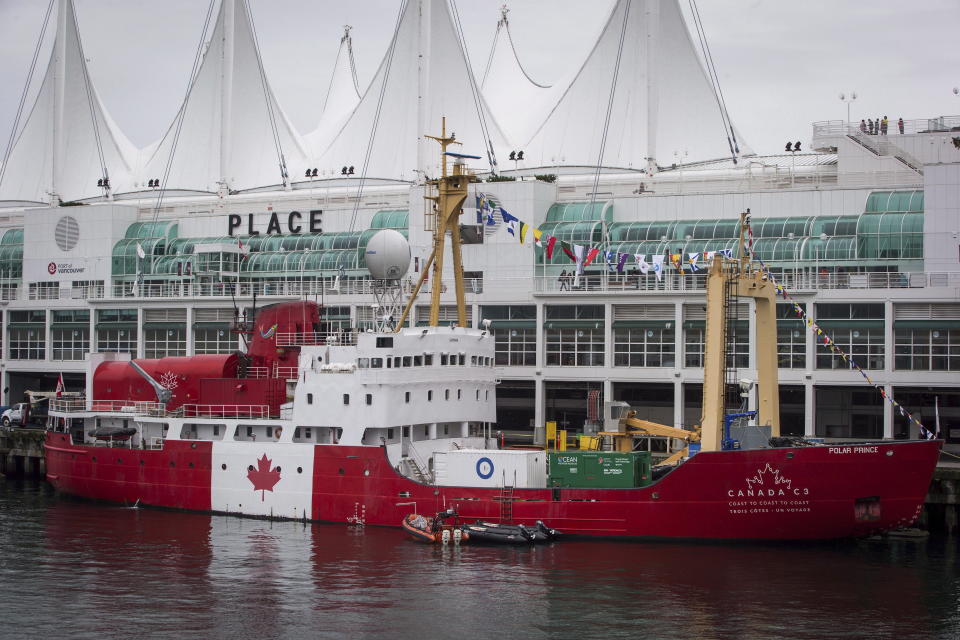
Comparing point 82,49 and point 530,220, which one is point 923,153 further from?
point 82,49

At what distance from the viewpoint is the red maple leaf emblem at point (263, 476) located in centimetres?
4347

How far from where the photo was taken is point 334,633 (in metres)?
29.1

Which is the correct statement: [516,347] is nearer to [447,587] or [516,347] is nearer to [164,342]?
[164,342]

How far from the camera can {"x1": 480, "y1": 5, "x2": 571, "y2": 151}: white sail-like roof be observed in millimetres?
83500

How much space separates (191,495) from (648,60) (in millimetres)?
33812

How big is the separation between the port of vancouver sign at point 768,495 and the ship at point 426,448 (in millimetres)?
41

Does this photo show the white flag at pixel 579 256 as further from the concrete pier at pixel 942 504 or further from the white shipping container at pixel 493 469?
the concrete pier at pixel 942 504

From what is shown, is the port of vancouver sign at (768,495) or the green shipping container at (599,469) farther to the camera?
the green shipping container at (599,469)

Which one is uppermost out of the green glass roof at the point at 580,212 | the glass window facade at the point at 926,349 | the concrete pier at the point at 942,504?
the green glass roof at the point at 580,212

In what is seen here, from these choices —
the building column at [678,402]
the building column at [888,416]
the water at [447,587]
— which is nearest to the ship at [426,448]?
the water at [447,587]

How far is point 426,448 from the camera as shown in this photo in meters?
43.1

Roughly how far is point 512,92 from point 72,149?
1273 inches

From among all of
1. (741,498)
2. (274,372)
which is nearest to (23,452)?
(274,372)

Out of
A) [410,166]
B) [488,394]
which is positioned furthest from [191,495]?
[410,166]
